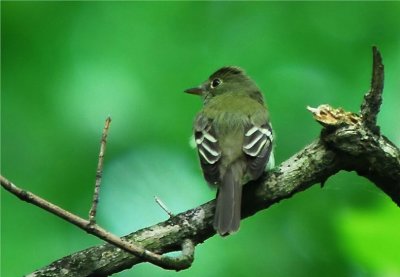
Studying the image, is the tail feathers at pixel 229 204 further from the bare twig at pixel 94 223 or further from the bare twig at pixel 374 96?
the bare twig at pixel 374 96

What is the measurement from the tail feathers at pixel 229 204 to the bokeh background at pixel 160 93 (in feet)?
4.13

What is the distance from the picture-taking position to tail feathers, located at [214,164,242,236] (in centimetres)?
427

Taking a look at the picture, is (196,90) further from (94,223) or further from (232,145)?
(94,223)

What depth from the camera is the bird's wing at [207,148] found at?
5039 mm

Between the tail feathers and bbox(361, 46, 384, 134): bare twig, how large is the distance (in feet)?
2.59

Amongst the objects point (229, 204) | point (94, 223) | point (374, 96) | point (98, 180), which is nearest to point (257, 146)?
point (229, 204)

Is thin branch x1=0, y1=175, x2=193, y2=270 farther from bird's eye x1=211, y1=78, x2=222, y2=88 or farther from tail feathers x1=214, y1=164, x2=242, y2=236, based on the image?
bird's eye x1=211, y1=78, x2=222, y2=88

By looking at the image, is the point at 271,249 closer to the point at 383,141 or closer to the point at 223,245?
the point at 223,245

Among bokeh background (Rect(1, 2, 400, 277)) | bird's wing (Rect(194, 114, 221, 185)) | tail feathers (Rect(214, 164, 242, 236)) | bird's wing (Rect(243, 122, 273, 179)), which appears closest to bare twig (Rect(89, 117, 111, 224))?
tail feathers (Rect(214, 164, 242, 236))

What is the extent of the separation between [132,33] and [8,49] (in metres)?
1.07

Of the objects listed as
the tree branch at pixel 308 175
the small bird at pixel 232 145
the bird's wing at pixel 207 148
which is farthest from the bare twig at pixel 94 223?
the bird's wing at pixel 207 148

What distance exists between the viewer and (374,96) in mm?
4219

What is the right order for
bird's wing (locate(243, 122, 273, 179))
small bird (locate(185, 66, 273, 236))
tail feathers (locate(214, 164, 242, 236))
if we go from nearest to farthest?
tail feathers (locate(214, 164, 242, 236)), small bird (locate(185, 66, 273, 236)), bird's wing (locate(243, 122, 273, 179))

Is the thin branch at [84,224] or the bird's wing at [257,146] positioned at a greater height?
the bird's wing at [257,146]
